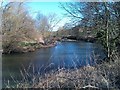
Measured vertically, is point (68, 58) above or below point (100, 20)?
below

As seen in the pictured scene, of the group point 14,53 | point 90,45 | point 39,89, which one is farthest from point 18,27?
point 39,89

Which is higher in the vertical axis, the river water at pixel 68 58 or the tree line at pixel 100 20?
the tree line at pixel 100 20

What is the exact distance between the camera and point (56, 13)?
A: 421 cm

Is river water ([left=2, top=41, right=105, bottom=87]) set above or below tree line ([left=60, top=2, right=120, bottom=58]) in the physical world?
below

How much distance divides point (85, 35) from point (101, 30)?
13.6 inches

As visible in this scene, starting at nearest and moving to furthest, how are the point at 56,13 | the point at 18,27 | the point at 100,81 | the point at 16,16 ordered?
1. the point at 100,81
2. the point at 56,13
3. the point at 16,16
4. the point at 18,27

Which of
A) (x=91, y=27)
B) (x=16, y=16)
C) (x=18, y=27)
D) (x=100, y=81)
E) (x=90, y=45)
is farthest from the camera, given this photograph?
(x=18, y=27)

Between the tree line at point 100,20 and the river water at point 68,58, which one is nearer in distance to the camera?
the river water at point 68,58

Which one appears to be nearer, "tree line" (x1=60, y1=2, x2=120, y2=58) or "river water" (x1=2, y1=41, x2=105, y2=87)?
"river water" (x1=2, y1=41, x2=105, y2=87)

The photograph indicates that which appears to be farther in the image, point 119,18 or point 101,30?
point 101,30

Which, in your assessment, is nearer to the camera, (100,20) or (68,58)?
(100,20)

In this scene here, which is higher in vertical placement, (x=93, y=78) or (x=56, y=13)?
(x=56, y=13)

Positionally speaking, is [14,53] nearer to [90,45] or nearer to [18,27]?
[18,27]

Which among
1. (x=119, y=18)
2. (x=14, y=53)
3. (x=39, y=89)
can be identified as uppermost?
(x=119, y=18)
